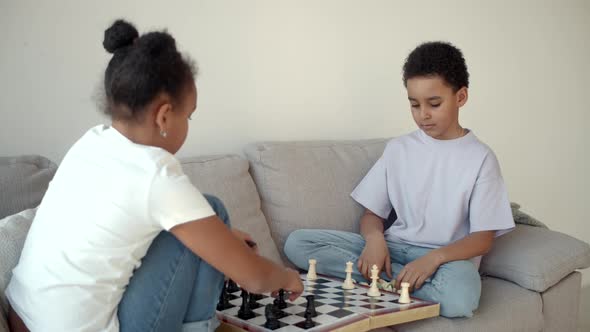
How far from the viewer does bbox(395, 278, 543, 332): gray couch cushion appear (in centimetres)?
184

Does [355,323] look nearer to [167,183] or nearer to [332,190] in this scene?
[167,183]

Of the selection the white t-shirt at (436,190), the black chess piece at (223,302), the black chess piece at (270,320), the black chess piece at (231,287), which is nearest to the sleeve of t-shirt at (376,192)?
the white t-shirt at (436,190)

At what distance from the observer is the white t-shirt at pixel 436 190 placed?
7.04 feet

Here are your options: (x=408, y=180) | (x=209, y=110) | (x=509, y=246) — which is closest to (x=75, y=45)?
(x=209, y=110)

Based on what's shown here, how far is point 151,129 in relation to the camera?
4.33 feet

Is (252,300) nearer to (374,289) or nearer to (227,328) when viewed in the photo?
(227,328)

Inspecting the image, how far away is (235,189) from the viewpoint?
85.6 inches

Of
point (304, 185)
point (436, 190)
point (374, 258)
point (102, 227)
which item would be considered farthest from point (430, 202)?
point (102, 227)

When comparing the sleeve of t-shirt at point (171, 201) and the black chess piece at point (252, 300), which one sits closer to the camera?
the sleeve of t-shirt at point (171, 201)

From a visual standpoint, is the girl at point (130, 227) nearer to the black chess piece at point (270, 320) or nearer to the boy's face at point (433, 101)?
the black chess piece at point (270, 320)

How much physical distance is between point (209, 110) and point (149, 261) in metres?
1.19

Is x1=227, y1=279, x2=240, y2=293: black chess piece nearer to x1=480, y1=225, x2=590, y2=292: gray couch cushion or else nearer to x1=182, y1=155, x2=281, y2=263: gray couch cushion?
x1=182, y1=155, x2=281, y2=263: gray couch cushion

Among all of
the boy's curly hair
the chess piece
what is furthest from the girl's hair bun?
the boy's curly hair

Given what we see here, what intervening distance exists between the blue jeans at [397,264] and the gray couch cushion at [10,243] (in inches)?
36.6
